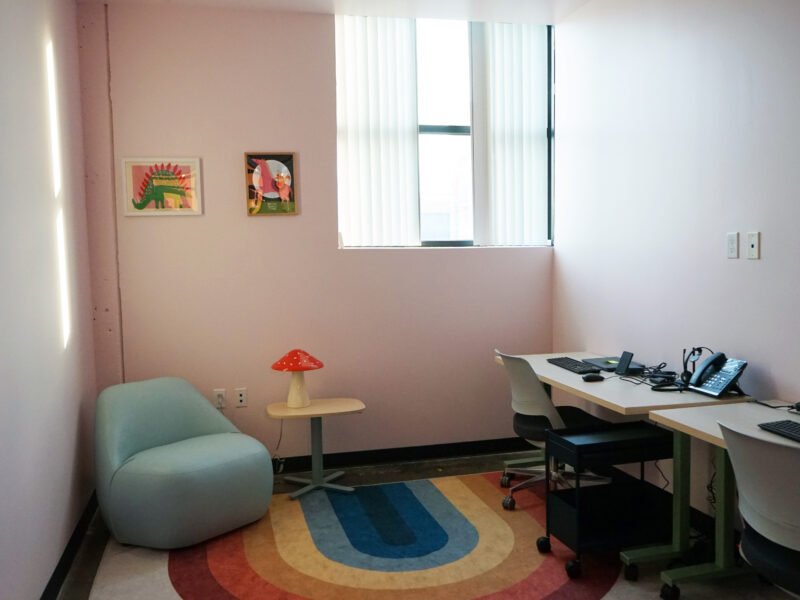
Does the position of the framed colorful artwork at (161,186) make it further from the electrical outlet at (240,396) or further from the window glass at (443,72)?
the window glass at (443,72)

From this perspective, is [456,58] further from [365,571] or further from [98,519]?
[98,519]

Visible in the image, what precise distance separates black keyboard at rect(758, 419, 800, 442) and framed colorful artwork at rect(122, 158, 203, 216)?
320 cm

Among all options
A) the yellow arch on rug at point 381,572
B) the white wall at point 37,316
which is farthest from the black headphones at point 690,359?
the white wall at point 37,316

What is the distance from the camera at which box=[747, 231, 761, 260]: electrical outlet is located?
2781 mm

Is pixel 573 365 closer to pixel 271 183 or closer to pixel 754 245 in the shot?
pixel 754 245

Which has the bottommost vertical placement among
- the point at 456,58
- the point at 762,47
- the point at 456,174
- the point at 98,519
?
the point at 98,519

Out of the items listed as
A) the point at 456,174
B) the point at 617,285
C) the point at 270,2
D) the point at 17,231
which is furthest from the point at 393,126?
the point at 17,231

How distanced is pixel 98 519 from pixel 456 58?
3.65 meters

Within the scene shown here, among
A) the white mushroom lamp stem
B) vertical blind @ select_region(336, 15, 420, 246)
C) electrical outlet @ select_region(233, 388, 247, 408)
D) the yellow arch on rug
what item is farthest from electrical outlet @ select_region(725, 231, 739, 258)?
electrical outlet @ select_region(233, 388, 247, 408)

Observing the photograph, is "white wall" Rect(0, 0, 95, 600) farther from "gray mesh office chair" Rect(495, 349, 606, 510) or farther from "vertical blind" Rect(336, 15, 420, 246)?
"gray mesh office chair" Rect(495, 349, 606, 510)

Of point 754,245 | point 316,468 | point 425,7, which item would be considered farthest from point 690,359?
point 425,7

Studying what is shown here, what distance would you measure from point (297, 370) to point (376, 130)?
171 cm

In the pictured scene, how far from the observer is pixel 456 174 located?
→ 15.0ft

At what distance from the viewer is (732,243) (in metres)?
2.92
